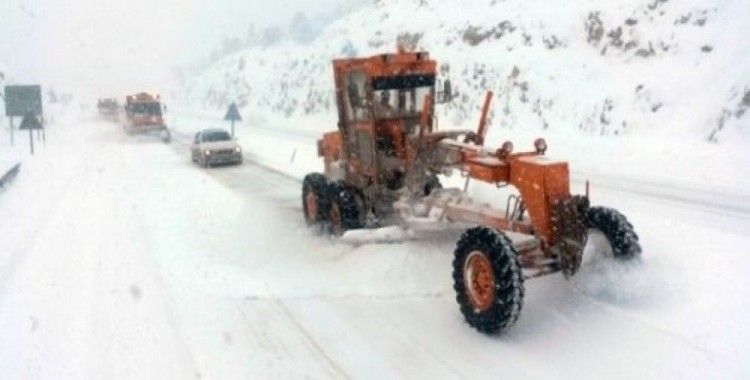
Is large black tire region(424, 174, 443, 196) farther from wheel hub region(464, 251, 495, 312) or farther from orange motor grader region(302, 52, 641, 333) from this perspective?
wheel hub region(464, 251, 495, 312)

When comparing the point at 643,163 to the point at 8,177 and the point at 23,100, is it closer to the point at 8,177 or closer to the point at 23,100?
the point at 8,177

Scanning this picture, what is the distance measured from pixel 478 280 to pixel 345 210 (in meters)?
4.56

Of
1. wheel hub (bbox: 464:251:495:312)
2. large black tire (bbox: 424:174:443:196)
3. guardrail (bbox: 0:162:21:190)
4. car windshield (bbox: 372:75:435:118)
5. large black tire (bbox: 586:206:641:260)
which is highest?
car windshield (bbox: 372:75:435:118)

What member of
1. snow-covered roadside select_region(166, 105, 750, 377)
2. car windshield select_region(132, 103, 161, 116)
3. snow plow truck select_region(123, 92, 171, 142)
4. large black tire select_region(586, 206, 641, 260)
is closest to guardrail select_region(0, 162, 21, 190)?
snow-covered roadside select_region(166, 105, 750, 377)

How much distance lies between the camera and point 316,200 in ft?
41.4

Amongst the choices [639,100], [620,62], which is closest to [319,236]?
[639,100]

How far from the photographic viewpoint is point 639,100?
926 inches

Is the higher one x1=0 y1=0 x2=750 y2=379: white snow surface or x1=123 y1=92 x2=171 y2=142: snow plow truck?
x1=123 y1=92 x2=171 y2=142: snow plow truck

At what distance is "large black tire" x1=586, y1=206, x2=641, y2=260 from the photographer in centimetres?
754

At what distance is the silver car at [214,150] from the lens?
79.3ft

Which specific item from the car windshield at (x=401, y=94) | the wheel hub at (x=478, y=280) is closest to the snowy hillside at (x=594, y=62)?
the car windshield at (x=401, y=94)

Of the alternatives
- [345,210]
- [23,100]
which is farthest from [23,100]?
[345,210]

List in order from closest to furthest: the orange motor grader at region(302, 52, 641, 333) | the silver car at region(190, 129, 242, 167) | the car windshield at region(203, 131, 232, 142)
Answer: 1. the orange motor grader at region(302, 52, 641, 333)
2. the silver car at region(190, 129, 242, 167)
3. the car windshield at region(203, 131, 232, 142)

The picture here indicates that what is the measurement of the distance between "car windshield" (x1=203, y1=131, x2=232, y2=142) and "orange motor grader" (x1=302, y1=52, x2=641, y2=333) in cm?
1245
